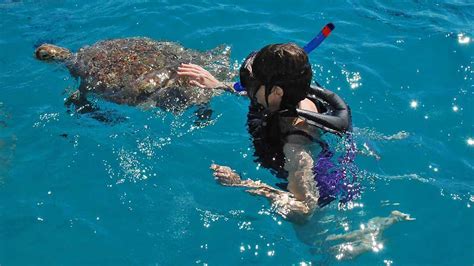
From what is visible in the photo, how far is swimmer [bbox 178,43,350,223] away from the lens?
3.79 metres

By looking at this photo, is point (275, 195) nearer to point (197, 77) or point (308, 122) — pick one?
point (308, 122)

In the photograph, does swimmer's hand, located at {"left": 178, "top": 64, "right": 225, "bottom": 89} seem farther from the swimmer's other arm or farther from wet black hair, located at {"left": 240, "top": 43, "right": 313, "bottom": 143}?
wet black hair, located at {"left": 240, "top": 43, "right": 313, "bottom": 143}

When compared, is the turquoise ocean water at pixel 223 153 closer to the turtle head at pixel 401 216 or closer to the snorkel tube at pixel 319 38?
the turtle head at pixel 401 216

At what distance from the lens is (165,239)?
15.6 feet

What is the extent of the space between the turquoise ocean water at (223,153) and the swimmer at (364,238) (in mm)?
61

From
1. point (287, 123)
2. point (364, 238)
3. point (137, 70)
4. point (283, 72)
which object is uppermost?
point (283, 72)

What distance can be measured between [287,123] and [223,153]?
1535mm

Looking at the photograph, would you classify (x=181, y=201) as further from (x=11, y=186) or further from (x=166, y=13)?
(x=166, y=13)

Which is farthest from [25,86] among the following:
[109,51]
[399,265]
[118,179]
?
[399,265]

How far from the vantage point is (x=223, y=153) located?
5.64 metres

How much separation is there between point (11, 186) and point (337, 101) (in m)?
3.43

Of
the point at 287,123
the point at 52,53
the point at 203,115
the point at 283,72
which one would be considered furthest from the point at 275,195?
the point at 52,53

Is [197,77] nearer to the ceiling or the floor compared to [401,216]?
nearer to the ceiling

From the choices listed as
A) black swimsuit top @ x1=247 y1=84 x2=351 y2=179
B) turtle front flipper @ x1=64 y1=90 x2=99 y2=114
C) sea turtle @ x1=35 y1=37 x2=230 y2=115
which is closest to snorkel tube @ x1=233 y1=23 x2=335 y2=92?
black swimsuit top @ x1=247 y1=84 x2=351 y2=179
